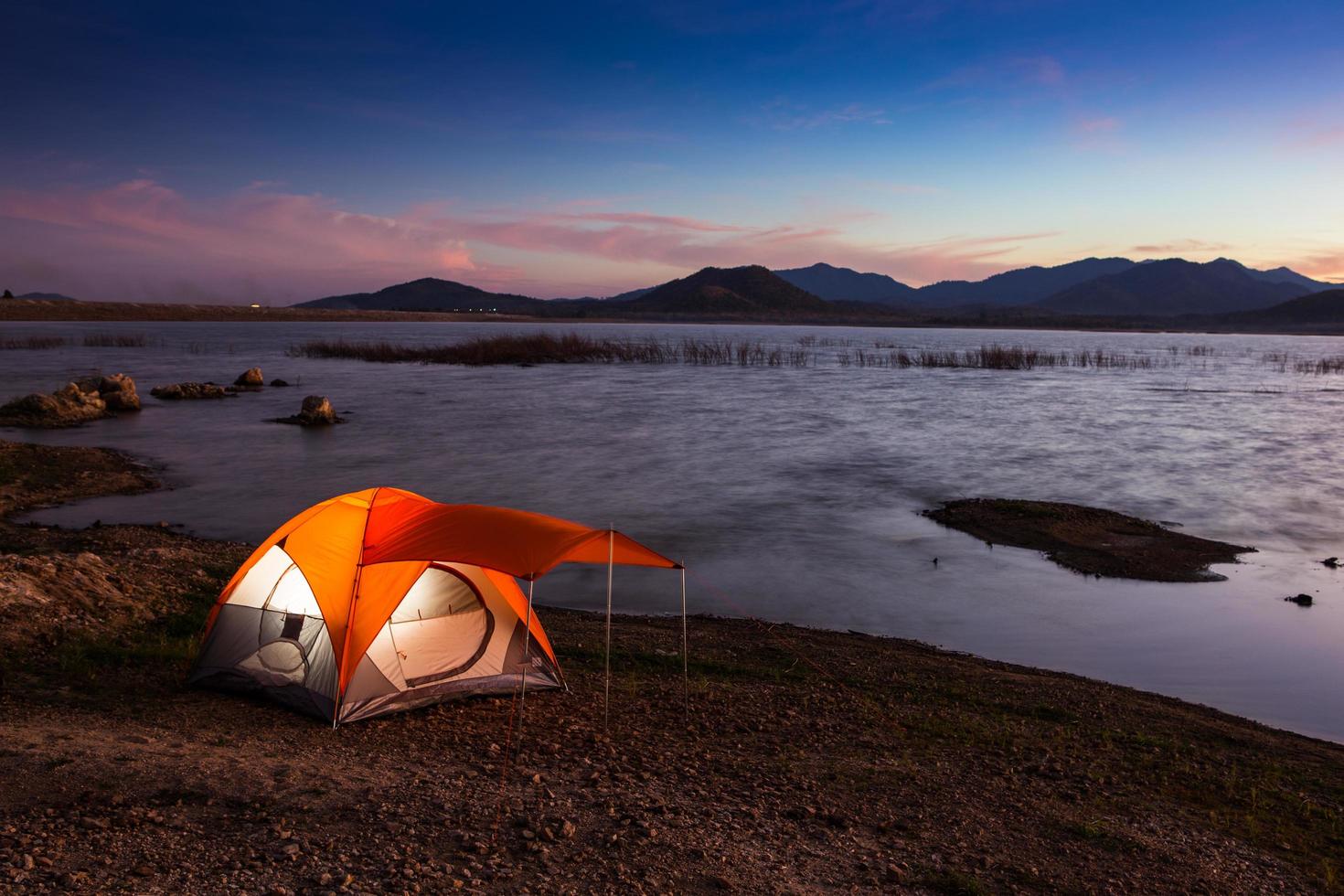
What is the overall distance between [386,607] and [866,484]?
650 inches

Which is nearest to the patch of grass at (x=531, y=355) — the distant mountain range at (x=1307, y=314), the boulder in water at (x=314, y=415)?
the boulder in water at (x=314, y=415)

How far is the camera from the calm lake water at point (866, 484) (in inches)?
455

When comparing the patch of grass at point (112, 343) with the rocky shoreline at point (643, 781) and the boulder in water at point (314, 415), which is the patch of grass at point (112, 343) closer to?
the boulder in water at point (314, 415)

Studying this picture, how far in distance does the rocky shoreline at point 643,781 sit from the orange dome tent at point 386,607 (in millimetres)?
272

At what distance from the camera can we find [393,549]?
302 inches

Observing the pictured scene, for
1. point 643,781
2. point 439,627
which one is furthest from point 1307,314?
point 643,781

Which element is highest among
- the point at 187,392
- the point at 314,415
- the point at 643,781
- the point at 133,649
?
the point at 187,392

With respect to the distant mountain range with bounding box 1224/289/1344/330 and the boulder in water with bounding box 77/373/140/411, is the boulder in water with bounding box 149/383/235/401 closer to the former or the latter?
the boulder in water with bounding box 77/373/140/411

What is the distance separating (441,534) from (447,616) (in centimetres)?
108

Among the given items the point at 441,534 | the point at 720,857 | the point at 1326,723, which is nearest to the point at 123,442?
the point at 441,534

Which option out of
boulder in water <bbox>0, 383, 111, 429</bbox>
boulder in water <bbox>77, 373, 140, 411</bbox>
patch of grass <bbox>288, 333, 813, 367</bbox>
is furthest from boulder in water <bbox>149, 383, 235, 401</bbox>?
patch of grass <bbox>288, 333, 813, 367</bbox>

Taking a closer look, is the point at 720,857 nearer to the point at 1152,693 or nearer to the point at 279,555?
the point at 279,555

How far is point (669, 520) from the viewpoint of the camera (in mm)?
18000

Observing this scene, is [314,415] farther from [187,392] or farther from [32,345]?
[32,345]
